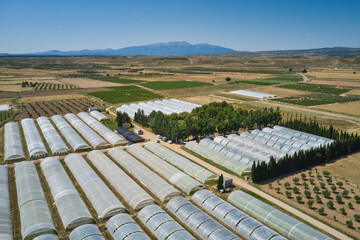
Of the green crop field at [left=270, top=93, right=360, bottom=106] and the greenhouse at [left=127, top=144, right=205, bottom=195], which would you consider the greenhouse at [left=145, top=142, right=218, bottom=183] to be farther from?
the green crop field at [left=270, top=93, right=360, bottom=106]

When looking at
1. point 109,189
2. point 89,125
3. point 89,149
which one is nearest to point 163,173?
point 109,189

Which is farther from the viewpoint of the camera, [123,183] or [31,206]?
[123,183]

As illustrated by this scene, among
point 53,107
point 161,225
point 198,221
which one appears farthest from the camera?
point 53,107

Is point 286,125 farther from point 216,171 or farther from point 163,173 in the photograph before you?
point 163,173

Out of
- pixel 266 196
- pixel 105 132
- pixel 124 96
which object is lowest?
pixel 266 196

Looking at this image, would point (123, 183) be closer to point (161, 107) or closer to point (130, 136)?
point (130, 136)

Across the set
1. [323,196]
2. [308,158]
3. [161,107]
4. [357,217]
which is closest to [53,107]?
[161,107]
